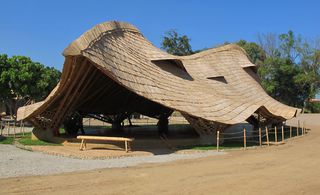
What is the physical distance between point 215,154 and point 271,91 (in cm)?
4068

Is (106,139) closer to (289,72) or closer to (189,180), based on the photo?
(189,180)

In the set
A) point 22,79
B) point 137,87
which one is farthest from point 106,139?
point 22,79

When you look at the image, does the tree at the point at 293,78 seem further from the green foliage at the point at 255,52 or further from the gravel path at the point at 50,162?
the gravel path at the point at 50,162

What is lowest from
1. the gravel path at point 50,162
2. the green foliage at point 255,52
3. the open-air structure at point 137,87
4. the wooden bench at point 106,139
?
the gravel path at point 50,162

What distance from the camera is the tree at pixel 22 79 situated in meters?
35.2

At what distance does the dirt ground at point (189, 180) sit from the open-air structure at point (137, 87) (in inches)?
202

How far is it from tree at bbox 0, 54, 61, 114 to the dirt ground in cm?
2552

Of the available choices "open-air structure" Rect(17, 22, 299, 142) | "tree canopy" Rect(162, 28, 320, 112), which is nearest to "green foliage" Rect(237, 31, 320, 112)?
"tree canopy" Rect(162, 28, 320, 112)

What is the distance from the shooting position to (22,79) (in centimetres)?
3522

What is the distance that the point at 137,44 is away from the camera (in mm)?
21844

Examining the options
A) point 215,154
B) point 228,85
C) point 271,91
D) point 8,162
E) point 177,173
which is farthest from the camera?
point 271,91

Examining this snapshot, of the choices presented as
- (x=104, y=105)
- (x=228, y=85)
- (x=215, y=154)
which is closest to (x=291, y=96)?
(x=228, y=85)

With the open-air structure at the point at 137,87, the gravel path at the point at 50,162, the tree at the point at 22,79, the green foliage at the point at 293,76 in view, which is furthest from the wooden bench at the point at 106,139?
the green foliage at the point at 293,76

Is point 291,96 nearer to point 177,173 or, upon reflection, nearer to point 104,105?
point 104,105
